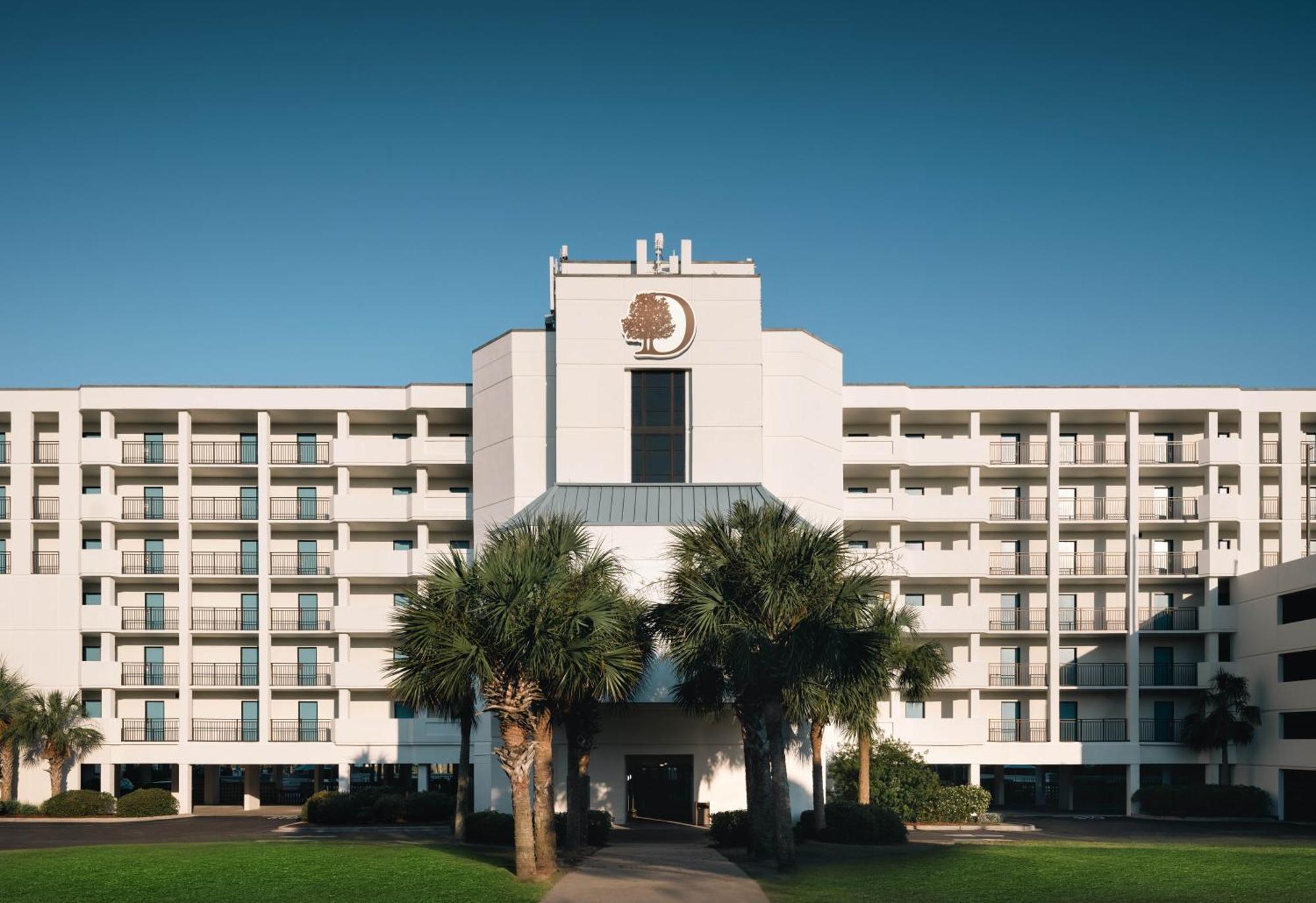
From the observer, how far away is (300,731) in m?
63.3

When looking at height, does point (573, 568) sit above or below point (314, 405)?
A: below

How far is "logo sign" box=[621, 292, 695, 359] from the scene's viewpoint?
5362 centimetres

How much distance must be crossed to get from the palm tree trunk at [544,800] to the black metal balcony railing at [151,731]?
34.6 m

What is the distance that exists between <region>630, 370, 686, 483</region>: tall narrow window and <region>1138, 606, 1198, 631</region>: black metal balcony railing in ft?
89.0

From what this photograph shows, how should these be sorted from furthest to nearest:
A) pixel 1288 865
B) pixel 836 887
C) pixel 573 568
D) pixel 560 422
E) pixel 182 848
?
1. pixel 560 422
2. pixel 182 848
3. pixel 573 568
4. pixel 1288 865
5. pixel 836 887

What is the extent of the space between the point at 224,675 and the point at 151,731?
Answer: 4146 mm

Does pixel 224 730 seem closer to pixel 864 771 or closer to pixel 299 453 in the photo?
pixel 299 453

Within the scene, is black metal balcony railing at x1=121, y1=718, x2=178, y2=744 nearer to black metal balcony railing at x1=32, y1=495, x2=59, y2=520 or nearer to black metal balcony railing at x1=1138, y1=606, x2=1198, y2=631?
black metal balcony railing at x1=32, y1=495, x2=59, y2=520

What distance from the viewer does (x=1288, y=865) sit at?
3256 centimetres

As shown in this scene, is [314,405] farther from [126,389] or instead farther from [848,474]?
[848,474]

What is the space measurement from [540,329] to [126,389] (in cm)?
2204

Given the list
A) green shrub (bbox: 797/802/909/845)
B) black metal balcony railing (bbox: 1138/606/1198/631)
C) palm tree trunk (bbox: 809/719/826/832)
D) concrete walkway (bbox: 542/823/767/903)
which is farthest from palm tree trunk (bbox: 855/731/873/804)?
black metal balcony railing (bbox: 1138/606/1198/631)

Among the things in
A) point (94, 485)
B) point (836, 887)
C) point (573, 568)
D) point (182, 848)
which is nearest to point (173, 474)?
point (94, 485)

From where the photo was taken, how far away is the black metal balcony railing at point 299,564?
6444 cm
